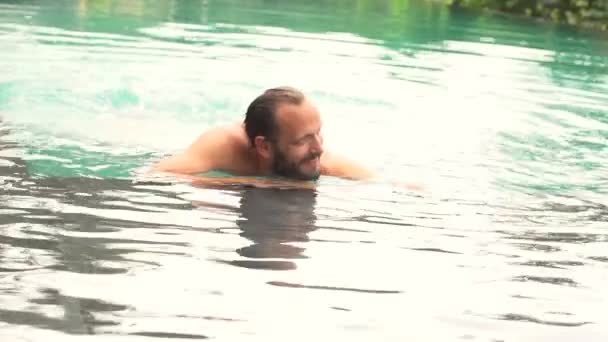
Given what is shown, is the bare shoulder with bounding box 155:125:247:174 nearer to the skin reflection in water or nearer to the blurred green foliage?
the skin reflection in water

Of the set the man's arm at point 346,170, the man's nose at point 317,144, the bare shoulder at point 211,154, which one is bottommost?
the man's arm at point 346,170

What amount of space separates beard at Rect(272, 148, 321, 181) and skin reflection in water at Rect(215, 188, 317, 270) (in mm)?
249

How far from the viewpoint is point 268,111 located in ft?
20.6

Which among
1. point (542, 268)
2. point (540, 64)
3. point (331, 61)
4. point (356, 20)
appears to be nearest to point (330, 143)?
point (542, 268)

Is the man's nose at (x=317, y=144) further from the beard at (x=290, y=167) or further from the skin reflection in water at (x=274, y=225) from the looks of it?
the skin reflection in water at (x=274, y=225)

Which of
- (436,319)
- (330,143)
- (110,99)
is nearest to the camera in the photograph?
(436,319)

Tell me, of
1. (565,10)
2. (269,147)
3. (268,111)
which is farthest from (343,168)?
(565,10)

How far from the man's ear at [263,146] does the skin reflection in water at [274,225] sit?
1.47 ft

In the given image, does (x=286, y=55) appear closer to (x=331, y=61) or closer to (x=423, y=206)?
(x=331, y=61)

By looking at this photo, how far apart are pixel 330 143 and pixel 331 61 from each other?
5650 mm

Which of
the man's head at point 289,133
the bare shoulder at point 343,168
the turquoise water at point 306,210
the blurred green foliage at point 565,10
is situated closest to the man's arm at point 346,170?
the bare shoulder at point 343,168

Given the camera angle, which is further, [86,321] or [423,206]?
[423,206]

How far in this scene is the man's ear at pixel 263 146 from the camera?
6328 millimetres

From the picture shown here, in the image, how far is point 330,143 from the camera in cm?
831
